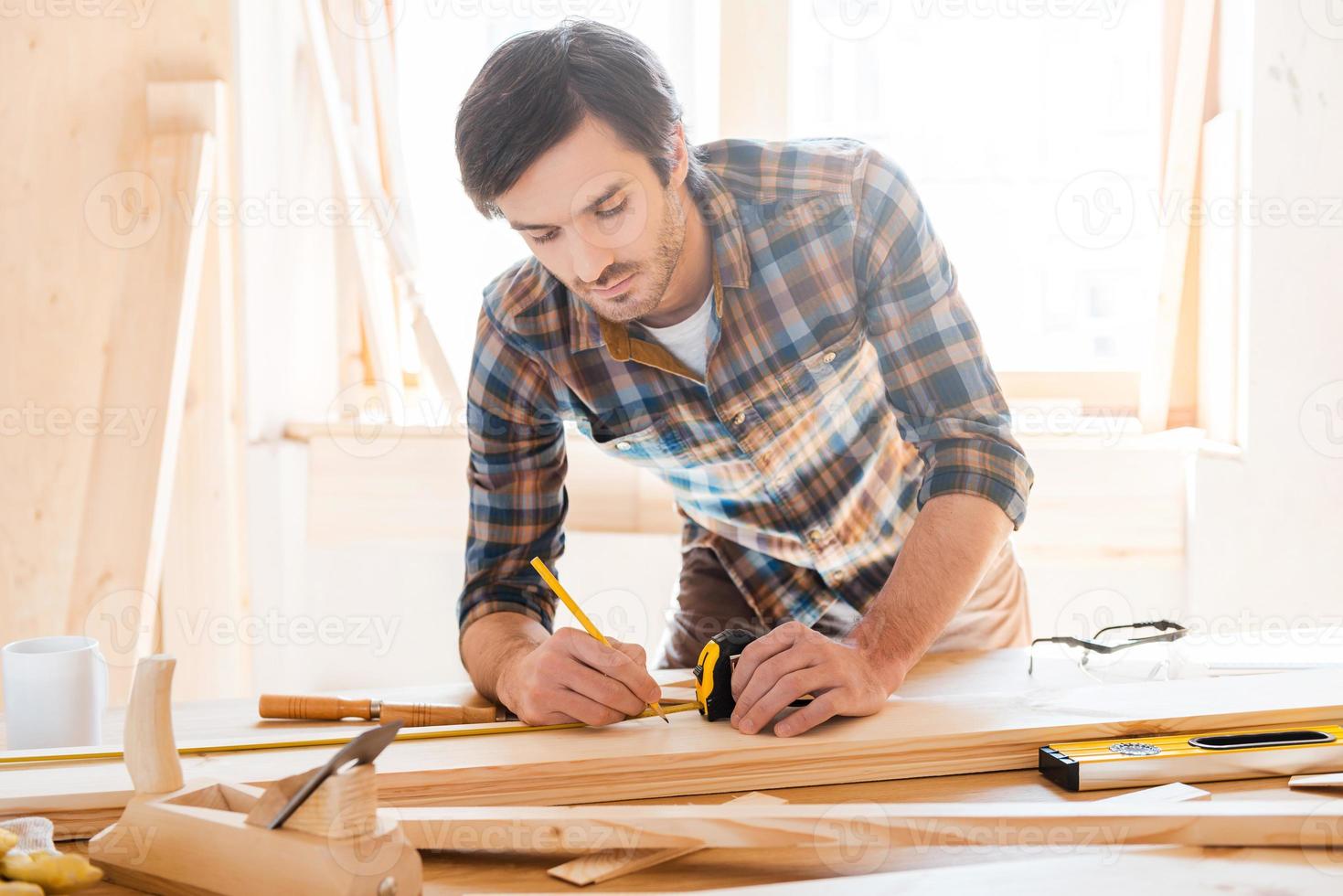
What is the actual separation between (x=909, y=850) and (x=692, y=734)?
0.30 meters

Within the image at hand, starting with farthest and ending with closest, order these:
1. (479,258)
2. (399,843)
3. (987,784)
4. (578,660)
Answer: (479,258) → (578,660) → (987,784) → (399,843)

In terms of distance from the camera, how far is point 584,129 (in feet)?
4.76

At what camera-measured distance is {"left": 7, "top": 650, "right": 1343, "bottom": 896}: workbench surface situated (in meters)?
0.91

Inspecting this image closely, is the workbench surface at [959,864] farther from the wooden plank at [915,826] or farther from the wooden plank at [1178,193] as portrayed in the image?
the wooden plank at [1178,193]

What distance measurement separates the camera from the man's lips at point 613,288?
5.05ft

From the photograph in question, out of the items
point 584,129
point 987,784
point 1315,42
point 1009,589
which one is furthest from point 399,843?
point 1315,42

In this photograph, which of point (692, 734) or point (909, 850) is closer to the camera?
point (909, 850)

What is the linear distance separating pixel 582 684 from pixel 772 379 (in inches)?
24.2

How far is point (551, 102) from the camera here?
143 cm

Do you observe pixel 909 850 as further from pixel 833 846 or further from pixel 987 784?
pixel 987 784

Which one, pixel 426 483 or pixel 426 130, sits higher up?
pixel 426 130
